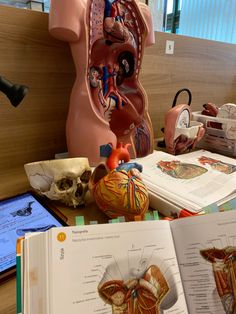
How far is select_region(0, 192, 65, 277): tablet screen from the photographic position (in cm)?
39

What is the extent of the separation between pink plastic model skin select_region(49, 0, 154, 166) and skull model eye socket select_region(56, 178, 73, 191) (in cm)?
14

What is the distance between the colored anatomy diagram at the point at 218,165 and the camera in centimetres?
69

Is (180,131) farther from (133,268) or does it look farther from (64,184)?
(133,268)

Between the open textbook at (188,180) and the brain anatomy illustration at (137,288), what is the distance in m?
0.18

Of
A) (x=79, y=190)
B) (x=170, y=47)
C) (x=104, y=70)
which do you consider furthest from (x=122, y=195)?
(x=170, y=47)

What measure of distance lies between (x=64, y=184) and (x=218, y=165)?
44 centimetres

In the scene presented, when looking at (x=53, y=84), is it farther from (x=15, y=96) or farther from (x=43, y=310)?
(x=43, y=310)

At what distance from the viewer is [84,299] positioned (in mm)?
281

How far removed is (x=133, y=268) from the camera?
32 cm

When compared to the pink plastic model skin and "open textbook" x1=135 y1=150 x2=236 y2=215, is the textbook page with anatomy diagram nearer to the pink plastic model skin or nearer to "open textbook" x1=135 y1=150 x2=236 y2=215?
"open textbook" x1=135 y1=150 x2=236 y2=215

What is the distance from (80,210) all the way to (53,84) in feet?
1.26

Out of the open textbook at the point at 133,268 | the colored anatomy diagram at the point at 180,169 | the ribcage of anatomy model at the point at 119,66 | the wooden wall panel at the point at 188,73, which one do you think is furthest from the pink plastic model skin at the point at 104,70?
the open textbook at the point at 133,268

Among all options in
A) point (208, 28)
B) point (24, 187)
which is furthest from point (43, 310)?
point (208, 28)

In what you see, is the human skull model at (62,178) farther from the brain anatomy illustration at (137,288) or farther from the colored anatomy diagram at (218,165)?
the colored anatomy diagram at (218,165)
